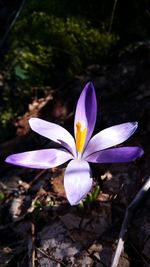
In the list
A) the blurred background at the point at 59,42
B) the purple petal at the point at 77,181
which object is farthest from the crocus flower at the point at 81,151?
the blurred background at the point at 59,42

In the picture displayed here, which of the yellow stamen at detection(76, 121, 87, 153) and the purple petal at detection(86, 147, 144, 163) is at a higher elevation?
the purple petal at detection(86, 147, 144, 163)

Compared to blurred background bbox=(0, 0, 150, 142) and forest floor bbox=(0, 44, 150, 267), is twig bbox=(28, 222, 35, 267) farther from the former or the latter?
blurred background bbox=(0, 0, 150, 142)

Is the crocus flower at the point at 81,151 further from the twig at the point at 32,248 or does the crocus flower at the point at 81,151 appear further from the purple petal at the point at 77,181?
the twig at the point at 32,248

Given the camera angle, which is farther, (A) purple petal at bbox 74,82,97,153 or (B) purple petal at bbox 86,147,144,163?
(A) purple petal at bbox 74,82,97,153

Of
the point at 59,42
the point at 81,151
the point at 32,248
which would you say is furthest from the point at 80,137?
the point at 59,42

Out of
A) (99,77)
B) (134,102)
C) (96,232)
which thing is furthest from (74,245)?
(99,77)

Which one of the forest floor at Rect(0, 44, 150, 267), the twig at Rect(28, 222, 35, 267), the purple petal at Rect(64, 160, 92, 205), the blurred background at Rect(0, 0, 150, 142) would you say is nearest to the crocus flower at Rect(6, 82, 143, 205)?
the purple petal at Rect(64, 160, 92, 205)

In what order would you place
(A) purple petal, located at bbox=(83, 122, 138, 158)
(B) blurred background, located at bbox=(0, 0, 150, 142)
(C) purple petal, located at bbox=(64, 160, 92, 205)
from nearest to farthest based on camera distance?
(C) purple petal, located at bbox=(64, 160, 92, 205)
(A) purple petal, located at bbox=(83, 122, 138, 158)
(B) blurred background, located at bbox=(0, 0, 150, 142)
